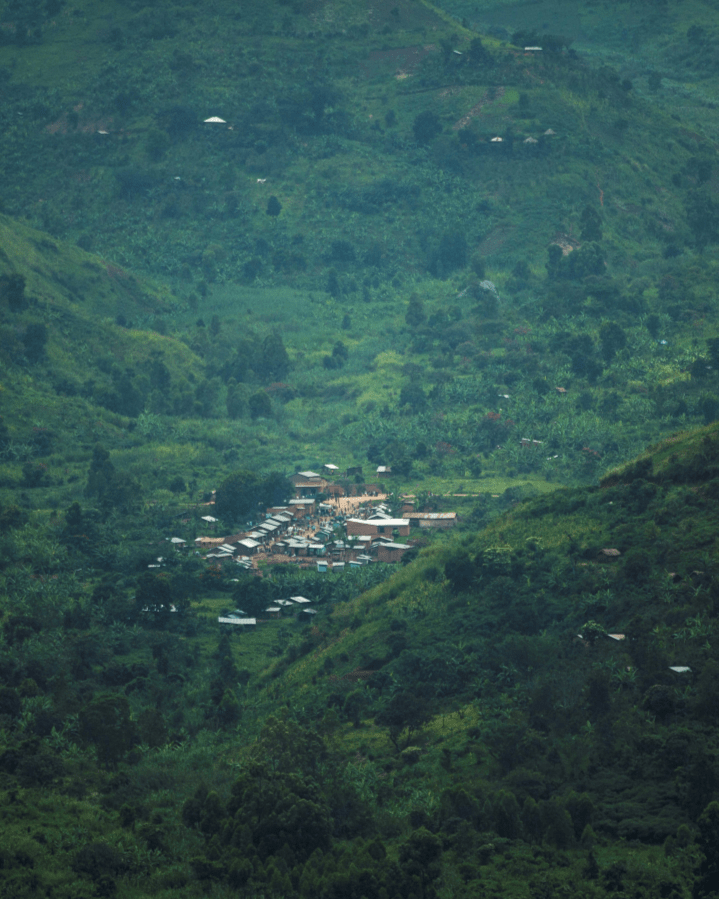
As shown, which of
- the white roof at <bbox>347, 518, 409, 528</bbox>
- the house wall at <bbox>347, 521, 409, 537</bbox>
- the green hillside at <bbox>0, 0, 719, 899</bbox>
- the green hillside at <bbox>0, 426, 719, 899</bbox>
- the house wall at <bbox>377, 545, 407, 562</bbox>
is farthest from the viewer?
the white roof at <bbox>347, 518, 409, 528</bbox>

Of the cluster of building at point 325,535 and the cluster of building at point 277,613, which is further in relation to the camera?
the cluster of building at point 325,535

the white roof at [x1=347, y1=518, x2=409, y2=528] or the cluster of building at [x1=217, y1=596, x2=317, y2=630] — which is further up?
the cluster of building at [x1=217, y1=596, x2=317, y2=630]

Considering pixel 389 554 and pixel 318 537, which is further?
pixel 318 537

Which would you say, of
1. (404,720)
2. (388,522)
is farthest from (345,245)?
(404,720)

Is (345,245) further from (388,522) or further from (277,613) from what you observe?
(277,613)

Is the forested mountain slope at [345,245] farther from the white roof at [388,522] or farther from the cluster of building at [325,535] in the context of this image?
the white roof at [388,522]

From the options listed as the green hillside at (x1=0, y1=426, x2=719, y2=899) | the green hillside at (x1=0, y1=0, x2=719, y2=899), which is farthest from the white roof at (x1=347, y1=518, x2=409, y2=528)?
the green hillside at (x1=0, y1=426, x2=719, y2=899)

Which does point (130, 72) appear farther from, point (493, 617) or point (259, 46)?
point (493, 617)

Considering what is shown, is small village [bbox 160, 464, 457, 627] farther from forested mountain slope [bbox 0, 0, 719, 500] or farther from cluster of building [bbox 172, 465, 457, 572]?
forested mountain slope [bbox 0, 0, 719, 500]

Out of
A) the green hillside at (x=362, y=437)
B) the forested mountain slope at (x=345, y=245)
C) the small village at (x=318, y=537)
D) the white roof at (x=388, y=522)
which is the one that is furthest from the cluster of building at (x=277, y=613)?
the forested mountain slope at (x=345, y=245)

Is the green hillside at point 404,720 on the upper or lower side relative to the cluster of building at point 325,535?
upper

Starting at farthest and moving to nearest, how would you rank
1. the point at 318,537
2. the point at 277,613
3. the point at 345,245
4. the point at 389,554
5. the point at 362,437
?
the point at 345,245 < the point at 362,437 < the point at 318,537 < the point at 389,554 < the point at 277,613

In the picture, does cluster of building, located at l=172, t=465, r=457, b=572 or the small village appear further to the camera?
cluster of building, located at l=172, t=465, r=457, b=572
